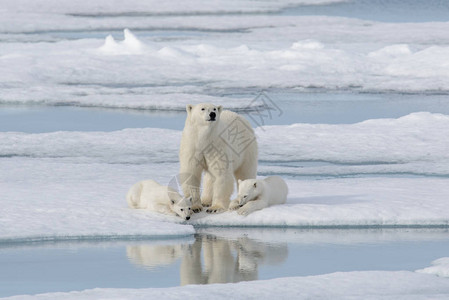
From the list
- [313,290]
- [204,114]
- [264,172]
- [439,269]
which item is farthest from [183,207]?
[264,172]

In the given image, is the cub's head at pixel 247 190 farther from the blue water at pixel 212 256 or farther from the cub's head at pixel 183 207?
the cub's head at pixel 183 207

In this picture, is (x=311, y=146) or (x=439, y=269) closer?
(x=439, y=269)

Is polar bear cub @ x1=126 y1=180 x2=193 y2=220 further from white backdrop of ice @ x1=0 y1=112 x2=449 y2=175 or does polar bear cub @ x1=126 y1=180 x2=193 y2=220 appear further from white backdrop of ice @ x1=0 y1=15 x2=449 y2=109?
white backdrop of ice @ x1=0 y1=15 x2=449 y2=109

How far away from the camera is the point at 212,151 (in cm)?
620

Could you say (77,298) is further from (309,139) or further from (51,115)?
(51,115)

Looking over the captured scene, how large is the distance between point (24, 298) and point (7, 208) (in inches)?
77.5

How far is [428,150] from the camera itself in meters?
9.72

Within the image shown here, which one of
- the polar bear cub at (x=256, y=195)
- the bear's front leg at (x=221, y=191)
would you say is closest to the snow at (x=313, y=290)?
the polar bear cub at (x=256, y=195)

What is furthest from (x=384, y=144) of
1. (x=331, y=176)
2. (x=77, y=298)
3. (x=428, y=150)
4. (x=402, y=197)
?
(x=77, y=298)

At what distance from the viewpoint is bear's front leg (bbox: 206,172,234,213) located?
6250 millimetres

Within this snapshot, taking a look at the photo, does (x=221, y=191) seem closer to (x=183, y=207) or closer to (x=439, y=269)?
(x=183, y=207)

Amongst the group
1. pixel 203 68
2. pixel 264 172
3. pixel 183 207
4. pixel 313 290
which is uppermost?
pixel 203 68

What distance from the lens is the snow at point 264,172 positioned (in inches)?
240

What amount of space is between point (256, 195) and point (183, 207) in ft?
1.70
